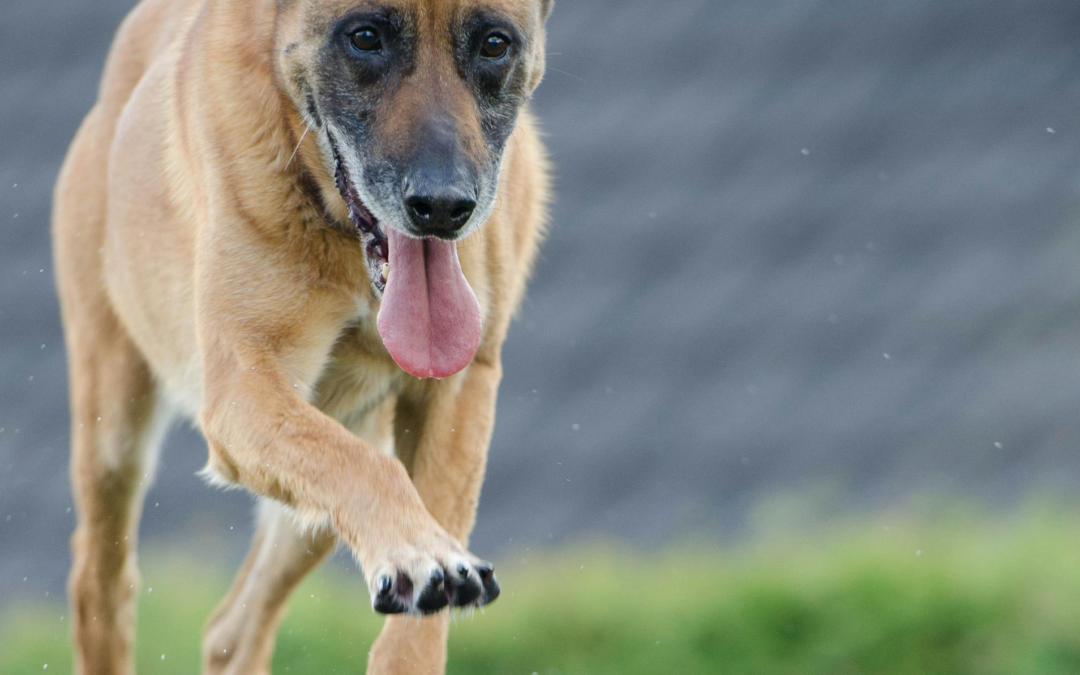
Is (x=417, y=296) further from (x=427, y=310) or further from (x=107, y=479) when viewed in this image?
(x=107, y=479)

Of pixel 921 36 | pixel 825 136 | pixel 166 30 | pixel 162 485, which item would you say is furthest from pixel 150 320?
pixel 921 36

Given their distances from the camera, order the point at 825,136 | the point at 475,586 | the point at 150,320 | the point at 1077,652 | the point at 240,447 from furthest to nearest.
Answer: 1. the point at 825,136
2. the point at 1077,652
3. the point at 150,320
4. the point at 240,447
5. the point at 475,586

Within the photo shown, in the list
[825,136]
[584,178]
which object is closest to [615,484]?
[584,178]

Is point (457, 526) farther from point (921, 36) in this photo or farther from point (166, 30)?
point (921, 36)

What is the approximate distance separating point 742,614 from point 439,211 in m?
2.45

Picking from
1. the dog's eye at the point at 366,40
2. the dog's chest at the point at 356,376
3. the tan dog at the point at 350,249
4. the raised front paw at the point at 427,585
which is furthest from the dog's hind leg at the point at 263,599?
the dog's eye at the point at 366,40

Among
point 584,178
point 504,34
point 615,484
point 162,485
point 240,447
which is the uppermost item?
point 504,34

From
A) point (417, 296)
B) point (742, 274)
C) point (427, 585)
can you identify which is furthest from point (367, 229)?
point (742, 274)

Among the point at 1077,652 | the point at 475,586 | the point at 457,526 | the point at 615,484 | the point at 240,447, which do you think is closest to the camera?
the point at 475,586

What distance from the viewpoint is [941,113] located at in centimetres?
611

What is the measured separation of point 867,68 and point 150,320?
3657 millimetres

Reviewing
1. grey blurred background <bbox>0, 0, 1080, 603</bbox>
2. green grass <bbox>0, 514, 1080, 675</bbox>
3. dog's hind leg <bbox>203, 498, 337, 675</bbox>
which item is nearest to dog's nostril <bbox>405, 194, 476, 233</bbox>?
dog's hind leg <bbox>203, 498, 337, 675</bbox>

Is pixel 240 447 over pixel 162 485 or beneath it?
over

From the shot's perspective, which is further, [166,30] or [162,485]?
[162,485]
